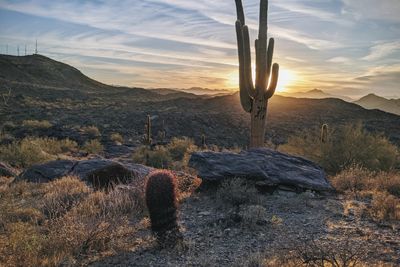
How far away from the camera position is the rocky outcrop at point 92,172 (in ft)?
34.0

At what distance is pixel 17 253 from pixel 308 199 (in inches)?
234

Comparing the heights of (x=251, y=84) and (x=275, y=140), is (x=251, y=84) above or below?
above

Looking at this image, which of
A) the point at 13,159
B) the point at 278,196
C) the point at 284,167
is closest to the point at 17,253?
the point at 278,196

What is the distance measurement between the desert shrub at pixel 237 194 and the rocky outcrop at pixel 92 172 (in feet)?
6.70

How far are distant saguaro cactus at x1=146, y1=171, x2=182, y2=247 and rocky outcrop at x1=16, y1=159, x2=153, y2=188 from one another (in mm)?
3443

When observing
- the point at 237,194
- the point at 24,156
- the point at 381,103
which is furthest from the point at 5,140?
the point at 381,103

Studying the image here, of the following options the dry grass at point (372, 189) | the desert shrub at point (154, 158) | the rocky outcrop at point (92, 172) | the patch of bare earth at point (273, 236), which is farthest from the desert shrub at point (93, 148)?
the dry grass at point (372, 189)

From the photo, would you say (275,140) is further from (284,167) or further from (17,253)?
(17,253)

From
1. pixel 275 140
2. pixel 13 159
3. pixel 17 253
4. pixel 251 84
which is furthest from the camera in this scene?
pixel 275 140

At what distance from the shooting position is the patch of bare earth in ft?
17.9

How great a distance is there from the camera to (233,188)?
Result: 857 cm

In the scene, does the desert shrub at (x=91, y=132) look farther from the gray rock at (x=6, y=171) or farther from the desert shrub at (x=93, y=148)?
the gray rock at (x=6, y=171)

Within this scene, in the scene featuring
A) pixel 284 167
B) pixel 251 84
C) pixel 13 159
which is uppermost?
pixel 251 84

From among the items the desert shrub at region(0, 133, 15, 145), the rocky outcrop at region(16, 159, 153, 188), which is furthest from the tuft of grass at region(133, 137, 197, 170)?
the desert shrub at region(0, 133, 15, 145)
